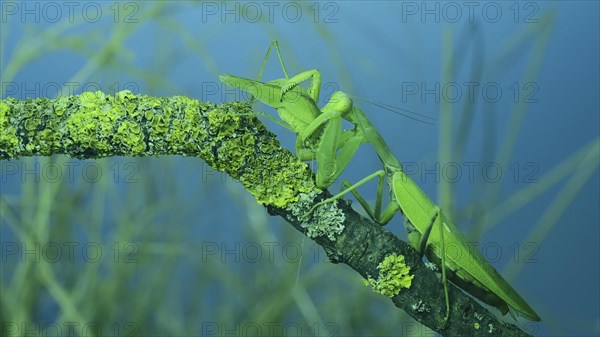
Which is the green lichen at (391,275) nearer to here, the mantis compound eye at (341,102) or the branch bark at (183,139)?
the branch bark at (183,139)

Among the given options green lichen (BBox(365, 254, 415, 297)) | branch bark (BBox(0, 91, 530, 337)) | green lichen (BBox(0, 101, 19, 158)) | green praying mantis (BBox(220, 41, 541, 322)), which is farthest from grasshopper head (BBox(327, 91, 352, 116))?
green lichen (BBox(0, 101, 19, 158))

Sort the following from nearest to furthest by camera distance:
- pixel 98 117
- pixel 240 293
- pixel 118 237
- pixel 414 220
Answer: pixel 98 117
pixel 414 220
pixel 118 237
pixel 240 293

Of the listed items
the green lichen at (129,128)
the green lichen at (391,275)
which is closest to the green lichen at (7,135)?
the green lichen at (129,128)

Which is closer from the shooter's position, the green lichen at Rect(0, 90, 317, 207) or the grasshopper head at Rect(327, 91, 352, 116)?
the green lichen at Rect(0, 90, 317, 207)

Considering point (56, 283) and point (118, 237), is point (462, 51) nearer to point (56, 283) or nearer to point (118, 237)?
point (118, 237)

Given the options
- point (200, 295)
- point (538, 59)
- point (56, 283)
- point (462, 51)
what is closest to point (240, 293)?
point (200, 295)

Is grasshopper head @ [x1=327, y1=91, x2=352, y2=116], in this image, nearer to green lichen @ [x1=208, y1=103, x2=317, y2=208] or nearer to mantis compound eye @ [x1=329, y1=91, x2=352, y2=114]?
mantis compound eye @ [x1=329, y1=91, x2=352, y2=114]

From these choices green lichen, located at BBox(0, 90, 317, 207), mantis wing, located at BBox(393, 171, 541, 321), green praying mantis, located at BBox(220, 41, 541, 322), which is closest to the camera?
green lichen, located at BBox(0, 90, 317, 207)
